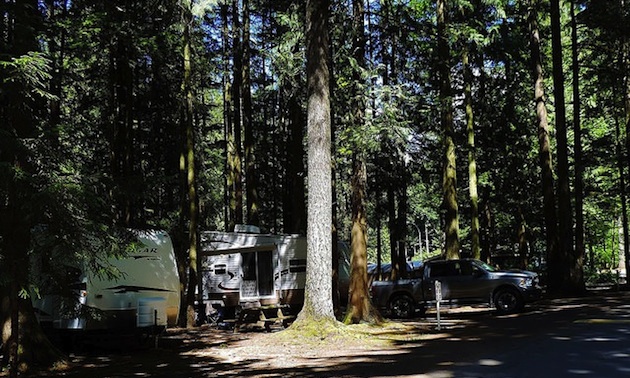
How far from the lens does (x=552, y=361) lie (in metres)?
8.59

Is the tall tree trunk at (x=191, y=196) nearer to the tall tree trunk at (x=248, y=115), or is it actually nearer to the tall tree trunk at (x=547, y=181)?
the tall tree trunk at (x=248, y=115)

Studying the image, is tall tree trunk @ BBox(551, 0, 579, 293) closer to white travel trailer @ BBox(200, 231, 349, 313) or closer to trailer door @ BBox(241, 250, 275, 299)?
white travel trailer @ BBox(200, 231, 349, 313)

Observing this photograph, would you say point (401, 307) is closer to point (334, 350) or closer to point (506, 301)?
point (506, 301)

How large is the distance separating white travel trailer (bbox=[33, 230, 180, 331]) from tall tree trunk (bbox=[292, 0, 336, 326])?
309 centimetres

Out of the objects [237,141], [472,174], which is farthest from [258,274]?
[472,174]

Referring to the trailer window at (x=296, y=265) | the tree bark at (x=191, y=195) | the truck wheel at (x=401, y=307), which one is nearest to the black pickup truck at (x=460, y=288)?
the truck wheel at (x=401, y=307)

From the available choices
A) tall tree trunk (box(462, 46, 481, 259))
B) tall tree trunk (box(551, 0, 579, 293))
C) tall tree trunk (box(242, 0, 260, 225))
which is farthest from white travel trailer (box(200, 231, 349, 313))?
tall tree trunk (box(551, 0, 579, 293))

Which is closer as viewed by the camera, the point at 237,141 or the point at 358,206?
the point at 358,206

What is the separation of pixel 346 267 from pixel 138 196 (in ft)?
44.4

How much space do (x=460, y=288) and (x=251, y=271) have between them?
7645 millimetres

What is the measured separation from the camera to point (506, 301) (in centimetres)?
1814

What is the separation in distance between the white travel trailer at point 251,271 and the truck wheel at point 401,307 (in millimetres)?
3734

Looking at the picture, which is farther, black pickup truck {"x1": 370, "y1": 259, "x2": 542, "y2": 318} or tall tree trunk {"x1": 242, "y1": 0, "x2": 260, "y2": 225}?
tall tree trunk {"x1": 242, "y1": 0, "x2": 260, "y2": 225}

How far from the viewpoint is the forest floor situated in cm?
941
